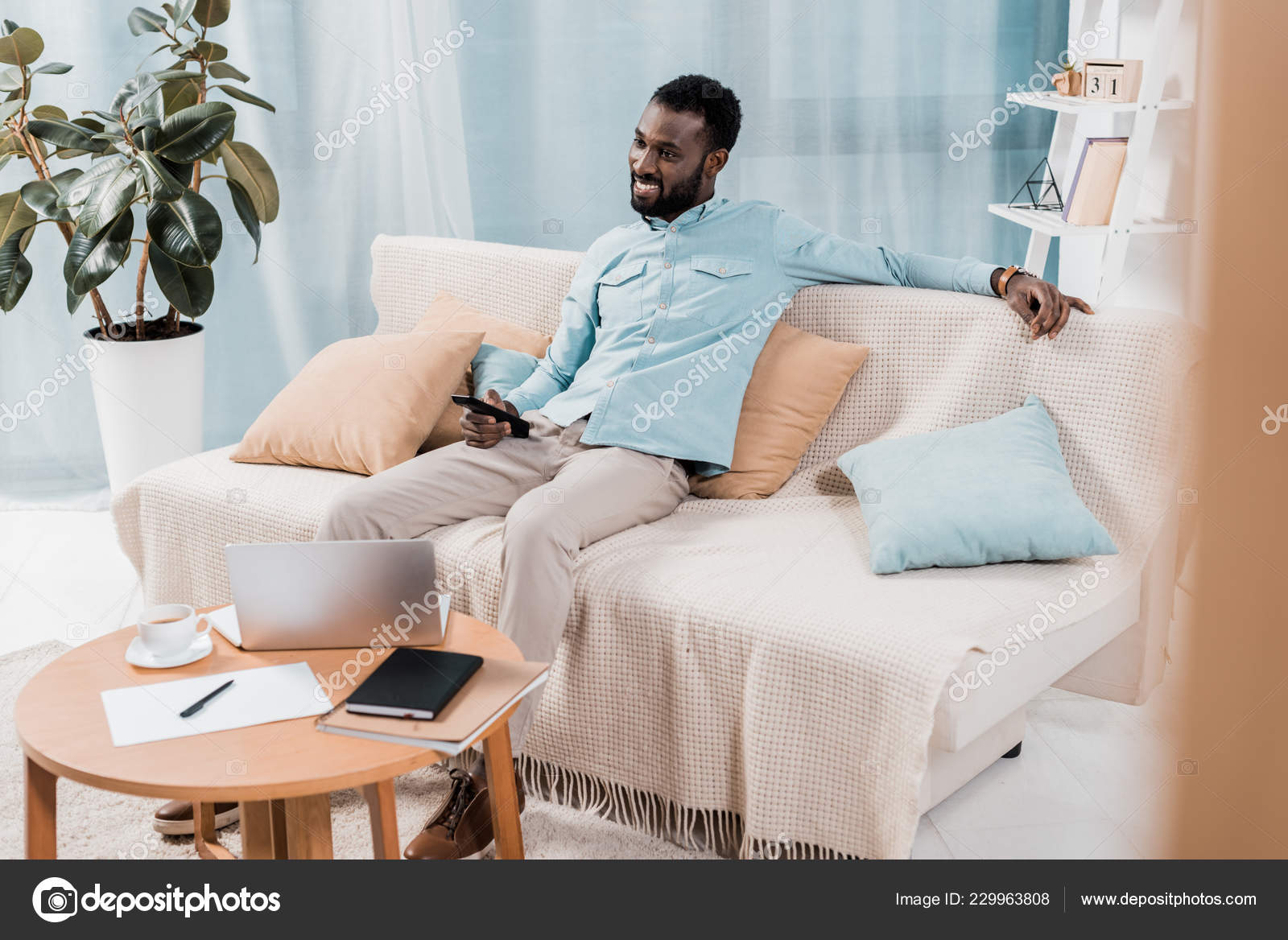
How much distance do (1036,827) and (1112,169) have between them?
149cm

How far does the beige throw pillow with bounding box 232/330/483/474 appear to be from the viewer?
225 cm

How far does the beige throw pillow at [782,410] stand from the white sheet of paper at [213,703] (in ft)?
3.14

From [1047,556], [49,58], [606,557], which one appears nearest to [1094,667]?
[1047,556]

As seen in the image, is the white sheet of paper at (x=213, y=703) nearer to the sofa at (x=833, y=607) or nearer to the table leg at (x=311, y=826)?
the table leg at (x=311, y=826)

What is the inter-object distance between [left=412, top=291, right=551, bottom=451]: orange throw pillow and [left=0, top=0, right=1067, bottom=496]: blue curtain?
90cm

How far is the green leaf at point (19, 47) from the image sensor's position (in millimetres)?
2580

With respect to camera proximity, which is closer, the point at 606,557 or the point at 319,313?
the point at 606,557

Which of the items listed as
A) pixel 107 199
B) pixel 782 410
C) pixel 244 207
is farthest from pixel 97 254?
pixel 782 410

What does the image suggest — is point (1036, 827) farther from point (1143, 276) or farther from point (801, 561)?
point (1143, 276)

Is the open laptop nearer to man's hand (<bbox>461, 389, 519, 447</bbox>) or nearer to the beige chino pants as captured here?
the beige chino pants

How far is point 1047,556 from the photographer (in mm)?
1798

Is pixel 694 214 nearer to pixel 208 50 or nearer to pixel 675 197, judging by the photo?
pixel 675 197

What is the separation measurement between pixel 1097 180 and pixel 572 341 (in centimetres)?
123

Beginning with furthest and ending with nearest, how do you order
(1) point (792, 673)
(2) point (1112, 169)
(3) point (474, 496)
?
(2) point (1112, 169) < (3) point (474, 496) < (1) point (792, 673)
